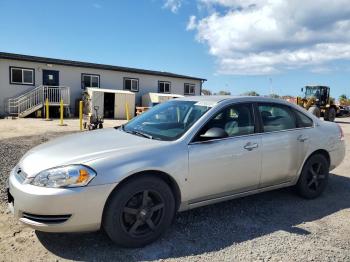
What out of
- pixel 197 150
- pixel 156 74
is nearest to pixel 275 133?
pixel 197 150

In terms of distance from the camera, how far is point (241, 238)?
376cm

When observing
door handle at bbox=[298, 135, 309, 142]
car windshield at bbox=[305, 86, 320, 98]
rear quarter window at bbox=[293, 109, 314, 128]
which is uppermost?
car windshield at bbox=[305, 86, 320, 98]

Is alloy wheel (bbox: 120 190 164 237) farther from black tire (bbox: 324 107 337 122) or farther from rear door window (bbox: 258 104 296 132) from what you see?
black tire (bbox: 324 107 337 122)

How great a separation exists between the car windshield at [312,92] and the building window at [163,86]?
443 inches

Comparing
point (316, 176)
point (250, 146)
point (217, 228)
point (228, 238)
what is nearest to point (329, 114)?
point (316, 176)

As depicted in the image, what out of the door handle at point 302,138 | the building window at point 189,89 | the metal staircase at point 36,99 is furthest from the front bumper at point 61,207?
the building window at point 189,89

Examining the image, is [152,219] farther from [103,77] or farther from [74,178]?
[103,77]

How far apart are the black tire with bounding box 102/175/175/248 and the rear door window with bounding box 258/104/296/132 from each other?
71.8 inches

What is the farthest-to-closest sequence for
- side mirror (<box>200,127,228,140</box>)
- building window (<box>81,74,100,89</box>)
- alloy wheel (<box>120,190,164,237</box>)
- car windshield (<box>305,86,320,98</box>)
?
1. car windshield (<box>305,86,320,98</box>)
2. building window (<box>81,74,100,89</box>)
3. side mirror (<box>200,127,228,140</box>)
4. alloy wheel (<box>120,190,164,237</box>)

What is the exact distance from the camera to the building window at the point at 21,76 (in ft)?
69.1

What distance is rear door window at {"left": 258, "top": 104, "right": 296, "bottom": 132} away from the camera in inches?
184

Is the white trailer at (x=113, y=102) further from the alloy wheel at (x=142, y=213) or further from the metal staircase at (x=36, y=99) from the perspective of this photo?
the alloy wheel at (x=142, y=213)

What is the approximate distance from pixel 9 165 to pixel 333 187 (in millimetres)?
5938

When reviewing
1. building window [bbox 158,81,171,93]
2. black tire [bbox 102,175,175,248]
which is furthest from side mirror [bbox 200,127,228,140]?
building window [bbox 158,81,171,93]
